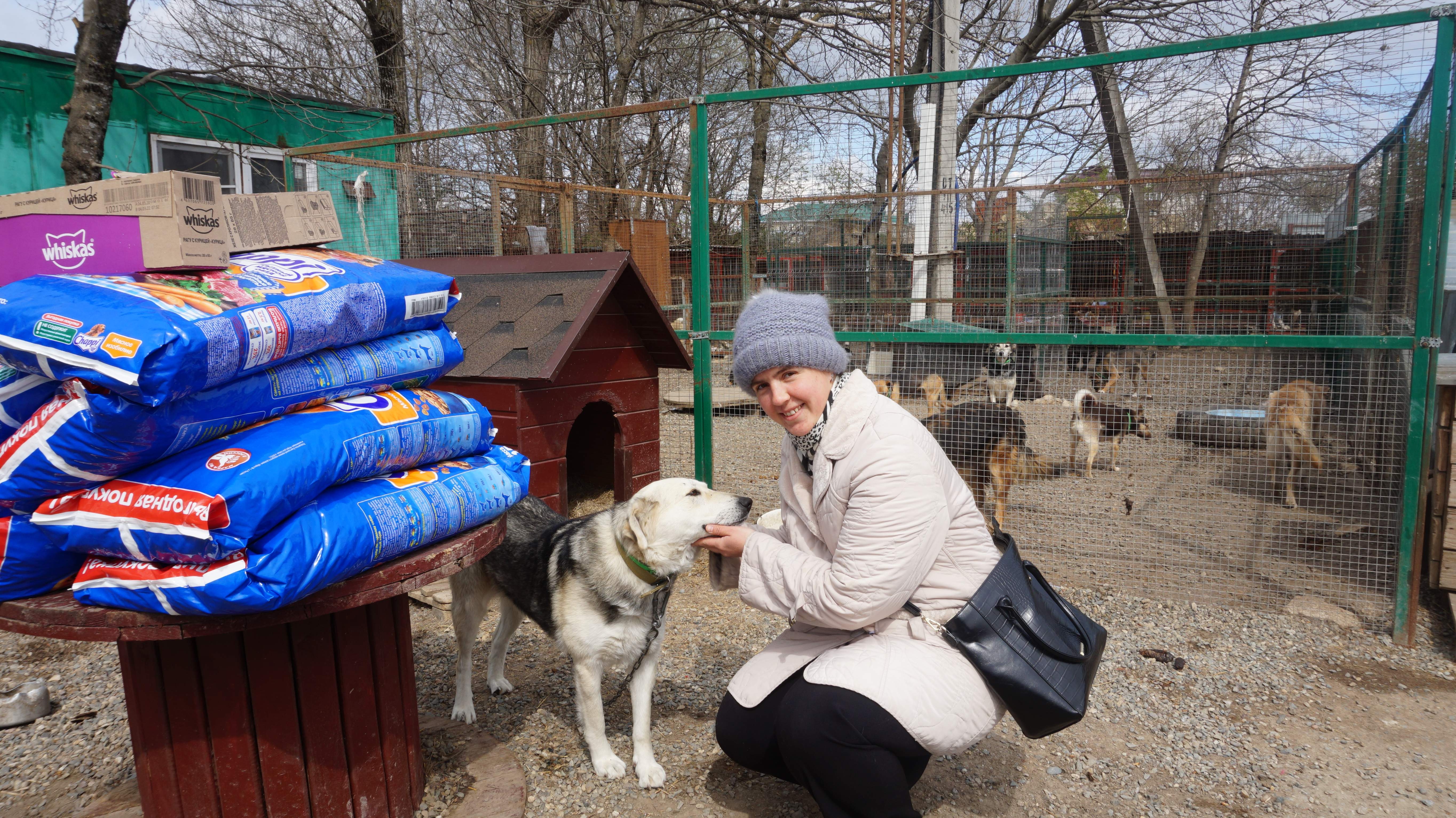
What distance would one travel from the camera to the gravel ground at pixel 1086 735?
8.70 feet

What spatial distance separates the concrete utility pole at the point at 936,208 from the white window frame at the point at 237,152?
727cm

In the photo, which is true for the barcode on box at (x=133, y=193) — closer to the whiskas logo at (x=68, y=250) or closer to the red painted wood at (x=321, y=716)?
the whiskas logo at (x=68, y=250)

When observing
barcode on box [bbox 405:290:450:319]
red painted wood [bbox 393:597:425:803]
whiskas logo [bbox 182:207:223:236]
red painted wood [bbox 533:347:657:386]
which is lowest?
red painted wood [bbox 393:597:425:803]

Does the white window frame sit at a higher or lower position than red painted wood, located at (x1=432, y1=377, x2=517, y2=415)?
higher

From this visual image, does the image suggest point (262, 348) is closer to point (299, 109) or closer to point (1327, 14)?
point (299, 109)

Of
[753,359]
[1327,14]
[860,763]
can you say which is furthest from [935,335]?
[1327,14]

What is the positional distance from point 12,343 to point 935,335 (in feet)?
13.0

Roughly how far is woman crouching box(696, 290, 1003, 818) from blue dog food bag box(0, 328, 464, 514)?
3.71ft

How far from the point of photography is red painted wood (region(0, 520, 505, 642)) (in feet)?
5.44

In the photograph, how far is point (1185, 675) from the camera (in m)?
3.59

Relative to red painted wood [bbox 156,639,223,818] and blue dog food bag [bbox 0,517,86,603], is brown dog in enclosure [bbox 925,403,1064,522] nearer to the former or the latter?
red painted wood [bbox 156,639,223,818]

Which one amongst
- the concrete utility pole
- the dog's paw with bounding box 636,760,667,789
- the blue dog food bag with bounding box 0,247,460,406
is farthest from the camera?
the concrete utility pole

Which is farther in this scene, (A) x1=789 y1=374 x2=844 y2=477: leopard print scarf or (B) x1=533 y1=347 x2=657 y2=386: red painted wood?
(B) x1=533 y1=347 x2=657 y2=386: red painted wood

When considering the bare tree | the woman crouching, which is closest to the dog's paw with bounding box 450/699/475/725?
the woman crouching
